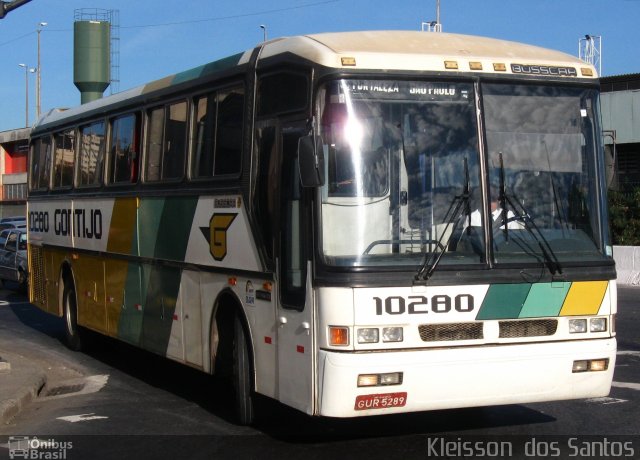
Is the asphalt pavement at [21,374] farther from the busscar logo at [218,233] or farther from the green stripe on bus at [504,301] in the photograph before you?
the green stripe on bus at [504,301]

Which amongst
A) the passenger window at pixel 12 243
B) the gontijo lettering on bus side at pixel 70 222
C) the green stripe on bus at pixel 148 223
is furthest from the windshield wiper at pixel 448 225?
the passenger window at pixel 12 243

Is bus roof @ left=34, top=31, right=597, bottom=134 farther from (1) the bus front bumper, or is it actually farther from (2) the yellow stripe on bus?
(1) the bus front bumper

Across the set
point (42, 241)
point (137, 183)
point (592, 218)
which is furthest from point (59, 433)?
point (42, 241)

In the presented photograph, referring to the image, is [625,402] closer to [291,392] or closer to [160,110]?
[291,392]

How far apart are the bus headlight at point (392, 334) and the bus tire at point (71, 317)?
825cm

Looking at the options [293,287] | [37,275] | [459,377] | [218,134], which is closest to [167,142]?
[218,134]

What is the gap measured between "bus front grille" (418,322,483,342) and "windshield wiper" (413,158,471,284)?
1.19ft

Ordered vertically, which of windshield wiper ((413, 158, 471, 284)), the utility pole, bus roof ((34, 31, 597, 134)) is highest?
the utility pole

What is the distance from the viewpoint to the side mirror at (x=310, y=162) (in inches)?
277

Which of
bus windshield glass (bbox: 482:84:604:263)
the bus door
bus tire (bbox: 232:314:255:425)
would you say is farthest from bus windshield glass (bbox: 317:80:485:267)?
bus tire (bbox: 232:314:255:425)

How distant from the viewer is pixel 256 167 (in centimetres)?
840

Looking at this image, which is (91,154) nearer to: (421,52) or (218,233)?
(218,233)

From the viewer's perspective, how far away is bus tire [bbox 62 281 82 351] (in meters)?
14.4

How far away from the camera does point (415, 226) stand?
726 cm
